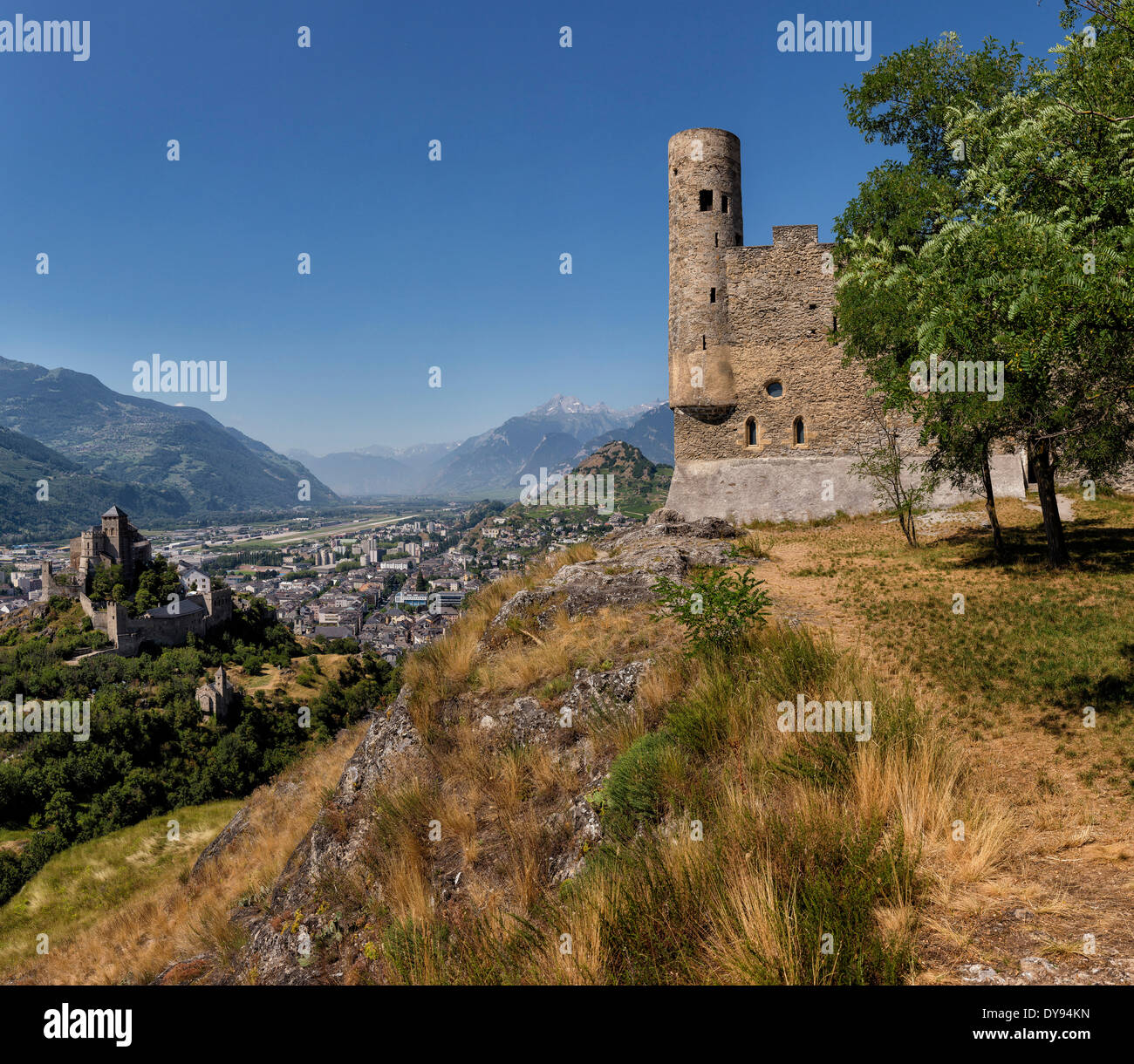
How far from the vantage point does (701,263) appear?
23078 mm

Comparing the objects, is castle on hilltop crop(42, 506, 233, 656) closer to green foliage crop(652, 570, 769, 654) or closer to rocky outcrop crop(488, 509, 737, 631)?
rocky outcrop crop(488, 509, 737, 631)

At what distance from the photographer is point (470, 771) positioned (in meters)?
7.81

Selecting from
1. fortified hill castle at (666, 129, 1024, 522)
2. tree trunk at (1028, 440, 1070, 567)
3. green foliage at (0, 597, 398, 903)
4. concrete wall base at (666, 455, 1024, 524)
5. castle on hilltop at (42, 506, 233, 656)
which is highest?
fortified hill castle at (666, 129, 1024, 522)

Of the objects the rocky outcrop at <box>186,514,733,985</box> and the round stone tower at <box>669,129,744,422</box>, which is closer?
the rocky outcrop at <box>186,514,733,985</box>

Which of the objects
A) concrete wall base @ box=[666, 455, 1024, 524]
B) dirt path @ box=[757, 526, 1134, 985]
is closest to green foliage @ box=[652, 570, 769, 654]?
dirt path @ box=[757, 526, 1134, 985]

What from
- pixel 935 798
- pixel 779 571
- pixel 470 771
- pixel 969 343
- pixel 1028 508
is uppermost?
pixel 969 343

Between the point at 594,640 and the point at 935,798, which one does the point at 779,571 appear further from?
the point at 935,798

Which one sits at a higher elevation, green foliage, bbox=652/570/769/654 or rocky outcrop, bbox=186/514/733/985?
green foliage, bbox=652/570/769/654

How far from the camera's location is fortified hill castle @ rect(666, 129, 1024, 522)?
75.3 ft

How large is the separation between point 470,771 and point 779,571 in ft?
31.1

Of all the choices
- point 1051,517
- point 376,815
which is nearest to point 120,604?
point 376,815

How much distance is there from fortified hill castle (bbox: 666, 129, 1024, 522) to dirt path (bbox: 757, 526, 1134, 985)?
17.2m

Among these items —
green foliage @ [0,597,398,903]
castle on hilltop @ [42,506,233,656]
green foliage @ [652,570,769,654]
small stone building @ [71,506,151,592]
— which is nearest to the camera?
green foliage @ [652,570,769,654]
